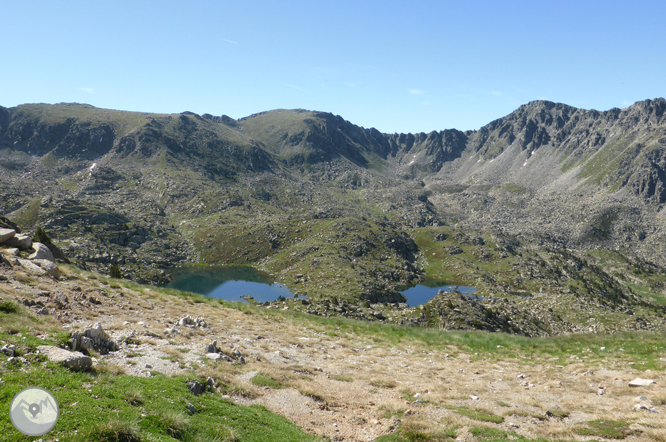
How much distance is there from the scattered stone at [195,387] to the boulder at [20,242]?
1170 inches

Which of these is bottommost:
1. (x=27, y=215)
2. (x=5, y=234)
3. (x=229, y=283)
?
(x=229, y=283)

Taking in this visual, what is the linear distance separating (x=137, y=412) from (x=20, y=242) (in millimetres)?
32207

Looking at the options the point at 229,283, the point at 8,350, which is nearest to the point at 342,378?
the point at 8,350

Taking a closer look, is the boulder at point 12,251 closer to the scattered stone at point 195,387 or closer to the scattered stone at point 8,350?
the scattered stone at point 8,350

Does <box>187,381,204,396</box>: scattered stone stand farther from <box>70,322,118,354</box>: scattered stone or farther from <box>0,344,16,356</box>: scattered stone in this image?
<box>0,344,16,356</box>: scattered stone

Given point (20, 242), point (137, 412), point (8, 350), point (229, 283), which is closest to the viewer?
point (137, 412)

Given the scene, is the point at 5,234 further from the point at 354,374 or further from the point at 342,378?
the point at 354,374

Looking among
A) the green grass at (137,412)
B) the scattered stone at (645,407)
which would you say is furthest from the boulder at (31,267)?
the scattered stone at (645,407)

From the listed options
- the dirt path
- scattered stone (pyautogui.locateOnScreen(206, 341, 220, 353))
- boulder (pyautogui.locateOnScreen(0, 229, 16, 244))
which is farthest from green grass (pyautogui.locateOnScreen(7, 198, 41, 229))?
scattered stone (pyautogui.locateOnScreen(206, 341, 220, 353))

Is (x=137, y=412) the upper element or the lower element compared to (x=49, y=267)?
lower

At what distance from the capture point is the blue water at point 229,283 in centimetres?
12056

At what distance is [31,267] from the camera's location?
26.4 m

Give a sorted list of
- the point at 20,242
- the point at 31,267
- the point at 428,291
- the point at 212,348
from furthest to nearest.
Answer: the point at 428,291 → the point at 20,242 → the point at 31,267 → the point at 212,348

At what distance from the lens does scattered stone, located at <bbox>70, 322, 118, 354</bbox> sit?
1494cm
